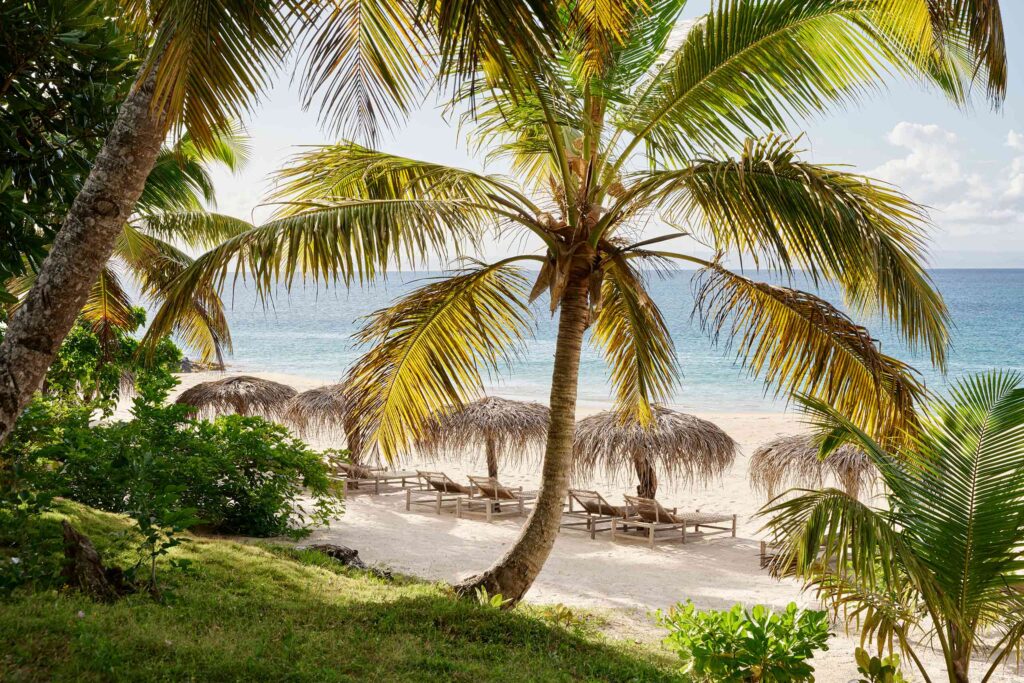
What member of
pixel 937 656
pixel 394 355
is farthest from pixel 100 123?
pixel 937 656

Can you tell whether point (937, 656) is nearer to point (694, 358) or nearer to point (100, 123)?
point (100, 123)

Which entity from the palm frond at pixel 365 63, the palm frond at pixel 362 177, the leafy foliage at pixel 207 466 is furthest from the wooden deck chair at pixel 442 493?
the palm frond at pixel 365 63

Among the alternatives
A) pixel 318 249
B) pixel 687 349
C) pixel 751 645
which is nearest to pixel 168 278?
pixel 318 249

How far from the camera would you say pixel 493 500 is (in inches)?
546

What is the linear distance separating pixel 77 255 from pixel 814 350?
15.1 feet

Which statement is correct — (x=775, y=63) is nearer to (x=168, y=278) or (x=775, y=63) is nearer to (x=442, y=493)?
(x=168, y=278)

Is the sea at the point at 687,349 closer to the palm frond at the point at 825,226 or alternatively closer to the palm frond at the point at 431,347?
the palm frond at the point at 431,347

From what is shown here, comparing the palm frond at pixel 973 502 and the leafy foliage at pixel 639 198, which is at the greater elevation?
the leafy foliage at pixel 639 198

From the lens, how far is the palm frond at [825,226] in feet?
15.0

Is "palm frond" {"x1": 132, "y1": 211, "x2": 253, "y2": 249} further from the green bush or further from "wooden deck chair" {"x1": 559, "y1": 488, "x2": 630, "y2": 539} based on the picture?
the green bush

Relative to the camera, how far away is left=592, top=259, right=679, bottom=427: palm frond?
6.31m

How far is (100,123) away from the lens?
5.61 metres

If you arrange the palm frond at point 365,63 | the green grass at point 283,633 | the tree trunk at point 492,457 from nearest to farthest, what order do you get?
1. the green grass at point 283,633
2. the palm frond at point 365,63
3. the tree trunk at point 492,457

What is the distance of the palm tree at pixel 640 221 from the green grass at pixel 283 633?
0.83m
